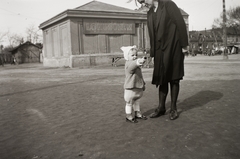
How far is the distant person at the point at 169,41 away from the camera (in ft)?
12.3

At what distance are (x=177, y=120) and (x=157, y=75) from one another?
779mm

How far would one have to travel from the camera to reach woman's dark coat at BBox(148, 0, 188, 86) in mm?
Answer: 3752

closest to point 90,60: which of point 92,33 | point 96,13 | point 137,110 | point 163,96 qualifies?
point 92,33

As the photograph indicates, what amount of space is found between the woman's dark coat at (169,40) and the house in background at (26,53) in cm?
5486

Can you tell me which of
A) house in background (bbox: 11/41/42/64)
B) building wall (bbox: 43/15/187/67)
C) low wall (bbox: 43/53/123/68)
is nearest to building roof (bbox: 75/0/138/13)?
building wall (bbox: 43/15/187/67)

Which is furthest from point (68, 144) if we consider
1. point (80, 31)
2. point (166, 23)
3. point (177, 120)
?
point (80, 31)

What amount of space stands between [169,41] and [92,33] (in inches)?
778

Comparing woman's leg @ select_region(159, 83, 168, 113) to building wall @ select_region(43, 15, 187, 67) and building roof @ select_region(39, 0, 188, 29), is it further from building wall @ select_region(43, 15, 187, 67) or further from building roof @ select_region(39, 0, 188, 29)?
building roof @ select_region(39, 0, 188, 29)

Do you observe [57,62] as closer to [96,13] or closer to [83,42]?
[83,42]

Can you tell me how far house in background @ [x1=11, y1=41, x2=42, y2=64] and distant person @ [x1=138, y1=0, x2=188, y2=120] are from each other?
5480 cm

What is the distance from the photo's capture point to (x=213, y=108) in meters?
4.23

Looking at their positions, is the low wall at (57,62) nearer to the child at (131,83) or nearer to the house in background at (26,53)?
the child at (131,83)

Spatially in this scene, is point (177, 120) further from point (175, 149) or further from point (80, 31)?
point (80, 31)

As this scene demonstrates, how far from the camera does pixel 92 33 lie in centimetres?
2286
